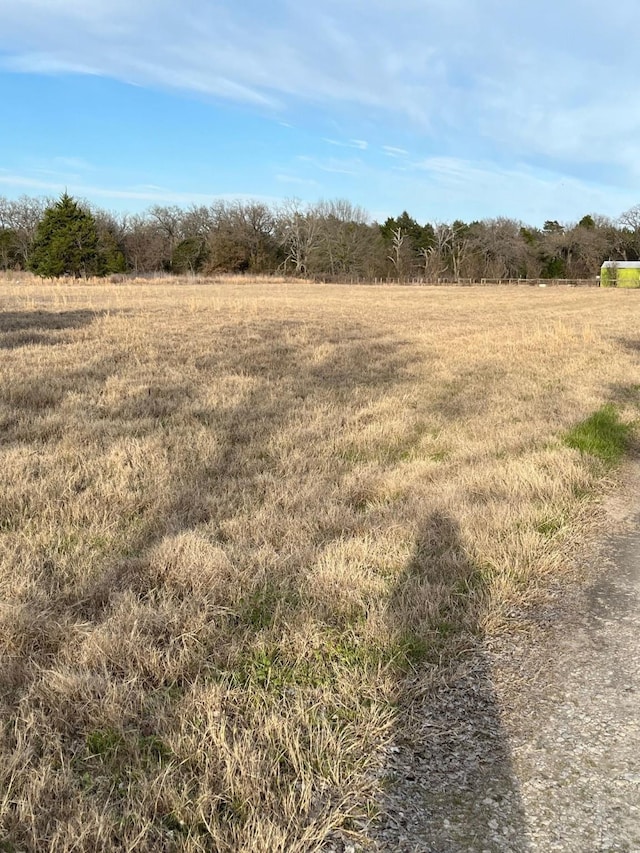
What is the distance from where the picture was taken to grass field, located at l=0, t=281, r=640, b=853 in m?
2.22

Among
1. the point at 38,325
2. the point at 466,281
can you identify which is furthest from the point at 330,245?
the point at 38,325

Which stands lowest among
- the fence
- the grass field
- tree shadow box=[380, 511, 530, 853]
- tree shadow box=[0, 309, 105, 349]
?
tree shadow box=[380, 511, 530, 853]

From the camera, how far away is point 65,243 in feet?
180

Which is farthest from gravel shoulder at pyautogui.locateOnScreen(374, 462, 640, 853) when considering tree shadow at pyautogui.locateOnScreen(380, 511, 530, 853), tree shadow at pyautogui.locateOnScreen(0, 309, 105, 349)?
tree shadow at pyautogui.locateOnScreen(0, 309, 105, 349)

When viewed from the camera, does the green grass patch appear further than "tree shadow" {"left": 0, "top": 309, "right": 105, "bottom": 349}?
No

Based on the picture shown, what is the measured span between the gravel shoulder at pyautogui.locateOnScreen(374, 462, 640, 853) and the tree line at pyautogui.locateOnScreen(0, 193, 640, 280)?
62004 millimetres

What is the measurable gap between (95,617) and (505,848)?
240cm

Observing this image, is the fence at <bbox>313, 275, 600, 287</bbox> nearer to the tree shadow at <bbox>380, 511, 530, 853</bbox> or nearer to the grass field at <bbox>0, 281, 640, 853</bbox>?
the grass field at <bbox>0, 281, 640, 853</bbox>

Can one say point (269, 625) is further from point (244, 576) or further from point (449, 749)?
point (449, 749)

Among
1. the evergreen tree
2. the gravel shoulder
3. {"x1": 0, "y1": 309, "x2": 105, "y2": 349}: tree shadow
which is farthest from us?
the evergreen tree

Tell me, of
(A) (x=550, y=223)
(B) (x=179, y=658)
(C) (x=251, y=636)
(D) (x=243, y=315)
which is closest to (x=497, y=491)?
(C) (x=251, y=636)

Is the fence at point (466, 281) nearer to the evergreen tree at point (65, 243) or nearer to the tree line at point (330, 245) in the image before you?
the tree line at point (330, 245)

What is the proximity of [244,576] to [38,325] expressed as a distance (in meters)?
14.8

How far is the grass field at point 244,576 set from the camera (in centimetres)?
222
